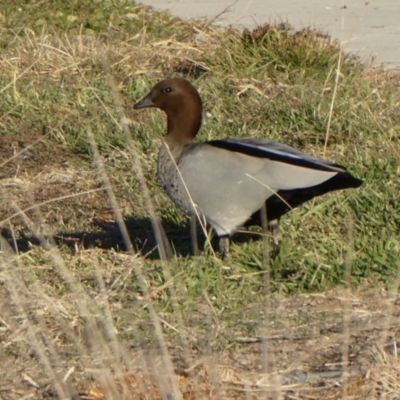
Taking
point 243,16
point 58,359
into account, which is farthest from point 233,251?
point 243,16

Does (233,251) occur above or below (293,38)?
below

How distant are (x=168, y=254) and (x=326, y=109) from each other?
6.02 ft

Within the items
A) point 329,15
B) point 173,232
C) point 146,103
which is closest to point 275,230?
point 173,232

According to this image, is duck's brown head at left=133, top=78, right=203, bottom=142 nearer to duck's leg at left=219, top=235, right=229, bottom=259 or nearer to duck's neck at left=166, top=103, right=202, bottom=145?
duck's neck at left=166, top=103, right=202, bottom=145

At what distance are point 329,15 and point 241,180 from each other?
170 inches

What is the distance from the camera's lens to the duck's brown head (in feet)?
17.2

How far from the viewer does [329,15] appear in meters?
8.77

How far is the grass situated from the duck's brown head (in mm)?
268

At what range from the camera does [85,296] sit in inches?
171

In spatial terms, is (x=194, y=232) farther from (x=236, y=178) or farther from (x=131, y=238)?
(x=131, y=238)

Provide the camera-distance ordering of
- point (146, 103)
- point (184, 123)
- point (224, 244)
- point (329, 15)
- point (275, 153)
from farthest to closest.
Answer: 1. point (329, 15)
2. point (146, 103)
3. point (184, 123)
4. point (224, 244)
5. point (275, 153)

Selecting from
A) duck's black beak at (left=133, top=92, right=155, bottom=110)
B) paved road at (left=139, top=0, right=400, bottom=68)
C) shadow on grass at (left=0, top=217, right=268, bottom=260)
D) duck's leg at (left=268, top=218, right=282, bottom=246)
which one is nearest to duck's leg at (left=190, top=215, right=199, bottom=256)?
shadow on grass at (left=0, top=217, right=268, bottom=260)

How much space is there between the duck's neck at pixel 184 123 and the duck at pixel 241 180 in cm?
13

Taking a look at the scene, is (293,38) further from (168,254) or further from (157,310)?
(157,310)
